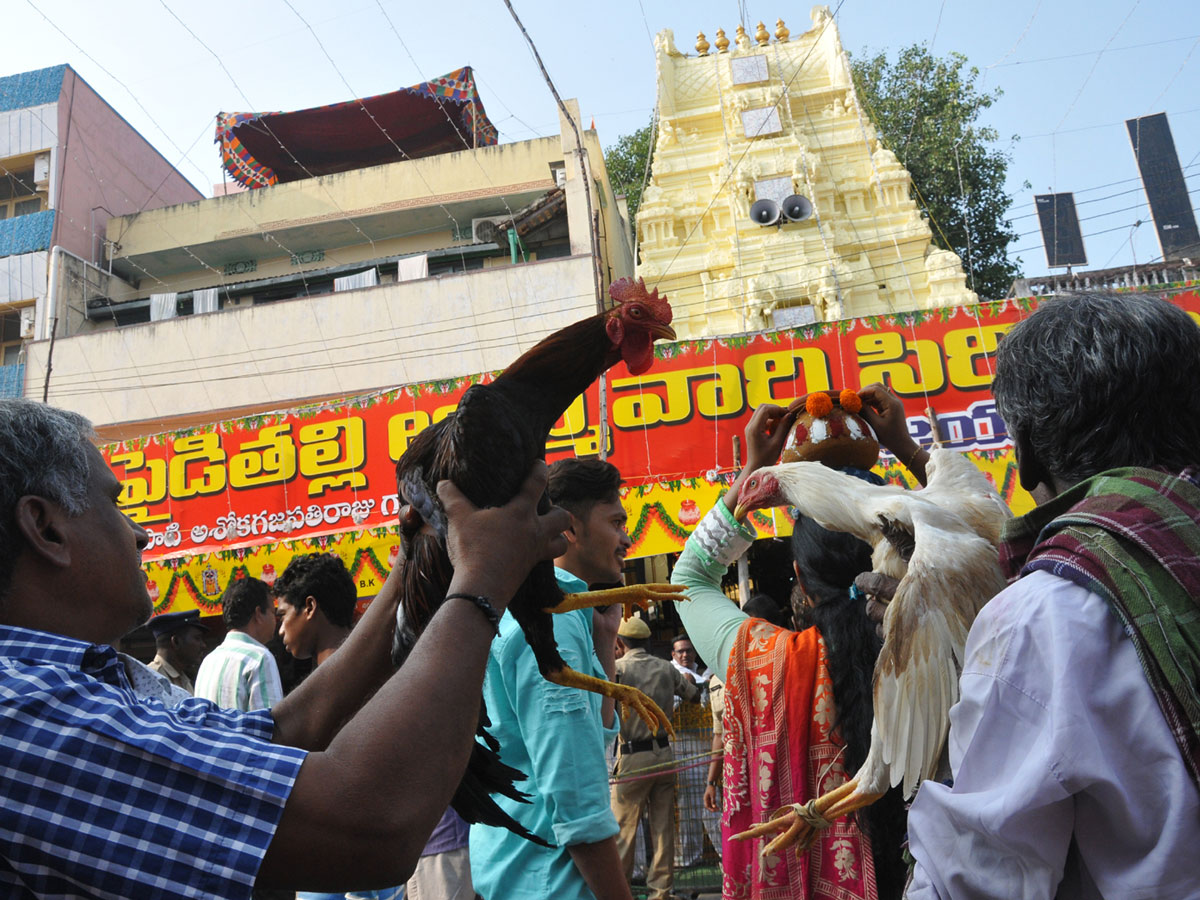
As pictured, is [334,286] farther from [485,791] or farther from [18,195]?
[485,791]

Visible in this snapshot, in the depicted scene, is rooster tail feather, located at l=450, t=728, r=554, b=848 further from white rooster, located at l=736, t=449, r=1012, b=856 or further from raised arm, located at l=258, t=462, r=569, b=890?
white rooster, located at l=736, t=449, r=1012, b=856

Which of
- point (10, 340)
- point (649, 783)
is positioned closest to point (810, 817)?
point (649, 783)

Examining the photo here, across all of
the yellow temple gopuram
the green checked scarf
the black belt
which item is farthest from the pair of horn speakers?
the green checked scarf

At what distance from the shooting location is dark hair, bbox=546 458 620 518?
2473mm

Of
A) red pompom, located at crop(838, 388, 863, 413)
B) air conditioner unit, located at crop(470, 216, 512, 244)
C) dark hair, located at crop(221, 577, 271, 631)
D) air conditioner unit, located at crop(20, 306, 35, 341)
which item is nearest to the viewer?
red pompom, located at crop(838, 388, 863, 413)

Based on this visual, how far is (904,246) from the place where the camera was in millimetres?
14719

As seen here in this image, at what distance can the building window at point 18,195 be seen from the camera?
18.1 m

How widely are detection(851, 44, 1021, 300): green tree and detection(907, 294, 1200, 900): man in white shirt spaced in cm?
2063

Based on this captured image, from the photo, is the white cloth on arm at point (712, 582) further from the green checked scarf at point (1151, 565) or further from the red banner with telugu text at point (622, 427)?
the red banner with telugu text at point (622, 427)

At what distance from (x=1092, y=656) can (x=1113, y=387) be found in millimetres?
378

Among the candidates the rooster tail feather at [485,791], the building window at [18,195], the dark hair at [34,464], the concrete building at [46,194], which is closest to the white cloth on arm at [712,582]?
the rooster tail feather at [485,791]

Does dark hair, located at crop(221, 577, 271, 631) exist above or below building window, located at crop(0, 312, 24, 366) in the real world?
below

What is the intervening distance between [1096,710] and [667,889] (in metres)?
5.02

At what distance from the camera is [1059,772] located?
3.32ft
